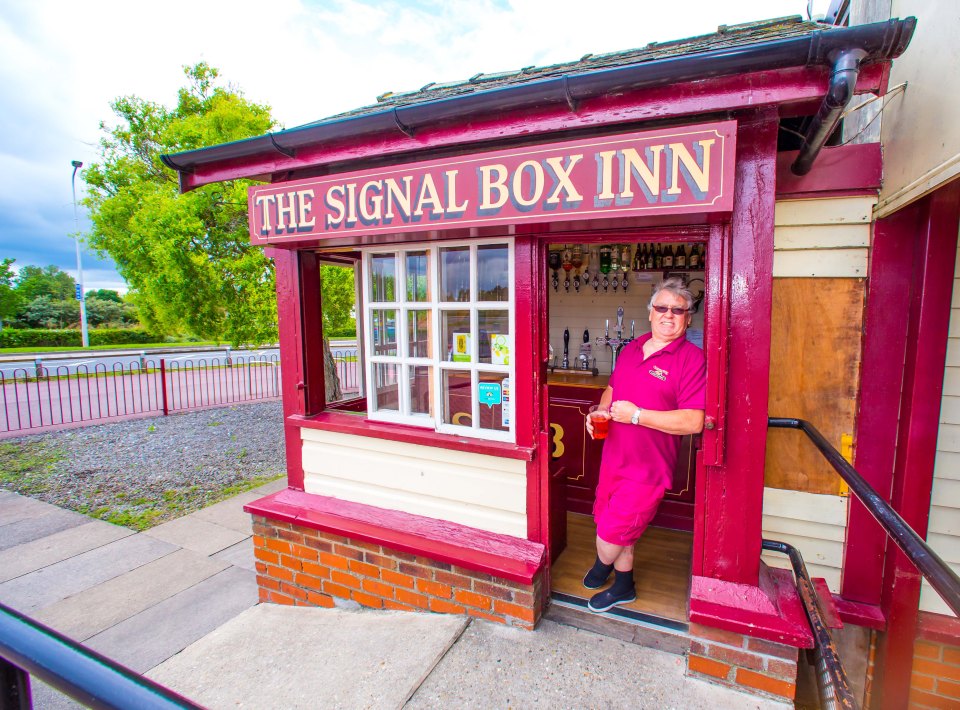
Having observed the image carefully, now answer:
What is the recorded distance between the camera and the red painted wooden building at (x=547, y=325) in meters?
2.14

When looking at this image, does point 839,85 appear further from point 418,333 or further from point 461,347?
point 418,333

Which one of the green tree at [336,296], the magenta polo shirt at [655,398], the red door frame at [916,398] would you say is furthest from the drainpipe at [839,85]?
the green tree at [336,296]

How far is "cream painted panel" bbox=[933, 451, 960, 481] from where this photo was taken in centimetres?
245

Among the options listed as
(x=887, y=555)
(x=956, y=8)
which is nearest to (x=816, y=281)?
(x=956, y=8)

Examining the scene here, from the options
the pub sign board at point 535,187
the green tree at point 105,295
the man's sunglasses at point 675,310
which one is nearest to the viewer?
the pub sign board at point 535,187

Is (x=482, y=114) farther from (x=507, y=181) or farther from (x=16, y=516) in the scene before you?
(x=16, y=516)

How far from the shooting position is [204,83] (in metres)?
7.24

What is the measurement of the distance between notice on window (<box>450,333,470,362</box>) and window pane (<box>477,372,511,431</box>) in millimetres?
154

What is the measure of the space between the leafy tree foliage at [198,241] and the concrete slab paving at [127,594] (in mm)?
3020

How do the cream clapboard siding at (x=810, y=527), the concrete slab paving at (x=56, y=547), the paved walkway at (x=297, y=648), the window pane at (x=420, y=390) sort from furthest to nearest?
the concrete slab paving at (x=56, y=547)
the window pane at (x=420, y=390)
the cream clapboard siding at (x=810, y=527)
the paved walkway at (x=297, y=648)

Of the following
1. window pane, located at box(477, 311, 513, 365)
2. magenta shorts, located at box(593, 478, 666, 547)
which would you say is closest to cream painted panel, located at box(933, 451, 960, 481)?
magenta shorts, located at box(593, 478, 666, 547)

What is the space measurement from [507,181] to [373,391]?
1713 mm

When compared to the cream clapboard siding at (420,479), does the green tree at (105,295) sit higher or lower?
higher

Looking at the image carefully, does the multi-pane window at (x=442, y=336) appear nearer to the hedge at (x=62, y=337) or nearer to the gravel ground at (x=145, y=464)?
the gravel ground at (x=145, y=464)
